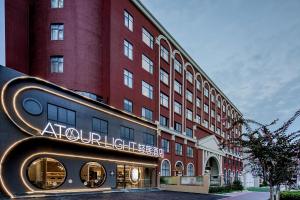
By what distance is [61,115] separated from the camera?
26.3 m

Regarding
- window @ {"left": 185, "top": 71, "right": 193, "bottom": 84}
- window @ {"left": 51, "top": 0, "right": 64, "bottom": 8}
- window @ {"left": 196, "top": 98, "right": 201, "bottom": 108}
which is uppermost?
window @ {"left": 51, "top": 0, "right": 64, "bottom": 8}

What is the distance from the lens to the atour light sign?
24.6 metres

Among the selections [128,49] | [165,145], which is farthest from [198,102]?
[128,49]

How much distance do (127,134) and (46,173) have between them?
1291 cm

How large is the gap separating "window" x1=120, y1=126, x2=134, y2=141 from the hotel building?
0.22 m

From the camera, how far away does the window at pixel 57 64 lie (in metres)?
31.2

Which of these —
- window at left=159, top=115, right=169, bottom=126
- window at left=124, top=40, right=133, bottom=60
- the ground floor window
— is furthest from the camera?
window at left=159, top=115, right=169, bottom=126

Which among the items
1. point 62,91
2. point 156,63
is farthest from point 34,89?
point 156,63

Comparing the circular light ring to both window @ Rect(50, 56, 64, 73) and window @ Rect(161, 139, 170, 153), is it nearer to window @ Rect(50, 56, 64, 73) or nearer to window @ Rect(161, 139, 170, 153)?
window @ Rect(50, 56, 64, 73)

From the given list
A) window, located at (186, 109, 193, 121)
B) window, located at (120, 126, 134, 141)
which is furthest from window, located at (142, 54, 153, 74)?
window, located at (186, 109, 193, 121)

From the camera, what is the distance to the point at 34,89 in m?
23.8

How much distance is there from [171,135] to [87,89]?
19951 mm

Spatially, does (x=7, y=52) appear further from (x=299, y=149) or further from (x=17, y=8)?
(x=299, y=149)

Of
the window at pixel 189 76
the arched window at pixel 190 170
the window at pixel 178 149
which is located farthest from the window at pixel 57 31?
the arched window at pixel 190 170
